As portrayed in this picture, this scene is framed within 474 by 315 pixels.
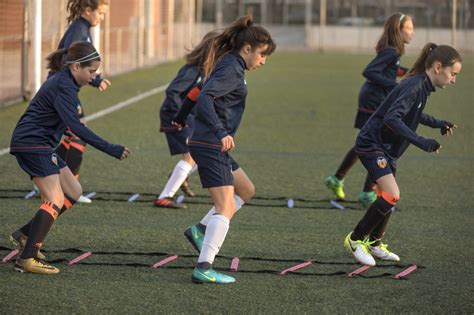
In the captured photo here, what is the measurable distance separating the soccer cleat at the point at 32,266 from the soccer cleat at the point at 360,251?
6.79 ft

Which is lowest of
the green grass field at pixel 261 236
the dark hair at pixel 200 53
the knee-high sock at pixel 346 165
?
the green grass field at pixel 261 236

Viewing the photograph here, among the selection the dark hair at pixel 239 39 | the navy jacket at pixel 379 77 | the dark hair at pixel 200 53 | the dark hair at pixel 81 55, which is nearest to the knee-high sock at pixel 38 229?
the dark hair at pixel 81 55

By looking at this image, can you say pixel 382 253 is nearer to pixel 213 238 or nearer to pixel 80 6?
pixel 213 238

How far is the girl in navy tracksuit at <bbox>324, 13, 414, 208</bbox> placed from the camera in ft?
31.9

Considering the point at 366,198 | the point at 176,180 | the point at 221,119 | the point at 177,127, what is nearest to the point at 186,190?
the point at 176,180

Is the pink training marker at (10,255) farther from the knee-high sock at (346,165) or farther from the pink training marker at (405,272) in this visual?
the knee-high sock at (346,165)

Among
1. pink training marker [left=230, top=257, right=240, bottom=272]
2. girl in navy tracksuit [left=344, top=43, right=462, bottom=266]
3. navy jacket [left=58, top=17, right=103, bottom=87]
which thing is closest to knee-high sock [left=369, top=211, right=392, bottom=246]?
girl in navy tracksuit [left=344, top=43, right=462, bottom=266]

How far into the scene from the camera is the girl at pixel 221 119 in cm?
646

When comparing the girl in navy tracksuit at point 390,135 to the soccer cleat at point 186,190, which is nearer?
the girl in navy tracksuit at point 390,135

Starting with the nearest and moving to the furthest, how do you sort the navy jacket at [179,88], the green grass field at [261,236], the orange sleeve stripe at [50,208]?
the green grass field at [261,236] → the orange sleeve stripe at [50,208] → the navy jacket at [179,88]

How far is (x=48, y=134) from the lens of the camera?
6.75 m

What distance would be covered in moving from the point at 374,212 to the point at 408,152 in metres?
6.49

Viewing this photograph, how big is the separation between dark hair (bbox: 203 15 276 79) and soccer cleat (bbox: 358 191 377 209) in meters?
3.19

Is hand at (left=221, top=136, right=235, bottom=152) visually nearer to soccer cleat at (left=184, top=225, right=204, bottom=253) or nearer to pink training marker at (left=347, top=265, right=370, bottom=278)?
soccer cleat at (left=184, top=225, right=204, bottom=253)
